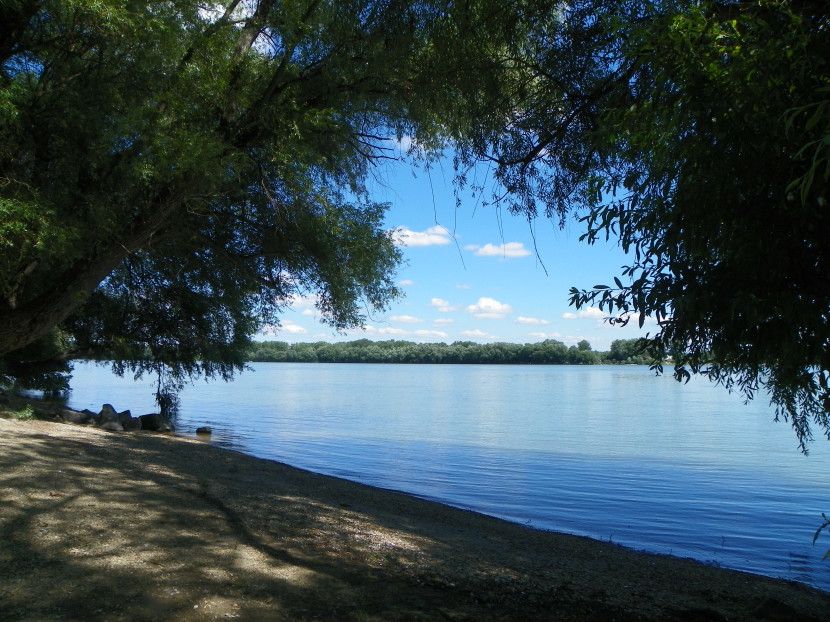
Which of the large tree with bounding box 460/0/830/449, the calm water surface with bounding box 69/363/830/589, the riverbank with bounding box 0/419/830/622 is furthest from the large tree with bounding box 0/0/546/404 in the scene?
the calm water surface with bounding box 69/363/830/589

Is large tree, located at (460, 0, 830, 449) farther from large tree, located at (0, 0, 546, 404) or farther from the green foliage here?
the green foliage

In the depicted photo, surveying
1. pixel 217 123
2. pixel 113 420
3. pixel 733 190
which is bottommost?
pixel 113 420

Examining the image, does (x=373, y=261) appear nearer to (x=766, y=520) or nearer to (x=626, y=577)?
(x=626, y=577)

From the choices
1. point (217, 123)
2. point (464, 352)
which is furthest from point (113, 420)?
point (464, 352)

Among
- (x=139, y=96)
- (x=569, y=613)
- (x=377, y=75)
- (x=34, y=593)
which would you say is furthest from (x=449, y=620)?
(x=139, y=96)

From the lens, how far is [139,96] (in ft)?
28.0

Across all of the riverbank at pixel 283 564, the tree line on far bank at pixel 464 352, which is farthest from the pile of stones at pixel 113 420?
the tree line on far bank at pixel 464 352

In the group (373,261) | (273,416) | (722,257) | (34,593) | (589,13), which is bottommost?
(273,416)

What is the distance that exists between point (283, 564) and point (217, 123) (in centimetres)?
634

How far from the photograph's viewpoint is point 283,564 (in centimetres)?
489

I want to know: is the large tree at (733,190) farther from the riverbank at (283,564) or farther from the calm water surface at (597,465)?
the calm water surface at (597,465)

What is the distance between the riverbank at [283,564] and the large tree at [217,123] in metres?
2.96

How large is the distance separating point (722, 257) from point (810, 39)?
44.4 inches

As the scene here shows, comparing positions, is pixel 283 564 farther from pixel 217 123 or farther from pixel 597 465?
pixel 597 465
